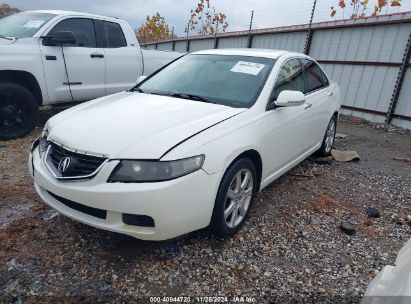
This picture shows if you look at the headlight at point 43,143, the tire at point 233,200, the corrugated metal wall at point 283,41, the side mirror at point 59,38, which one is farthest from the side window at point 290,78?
the corrugated metal wall at point 283,41

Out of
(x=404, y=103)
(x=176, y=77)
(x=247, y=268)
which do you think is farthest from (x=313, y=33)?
(x=247, y=268)

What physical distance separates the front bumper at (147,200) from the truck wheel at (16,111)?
295cm

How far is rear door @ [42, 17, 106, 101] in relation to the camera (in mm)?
5301

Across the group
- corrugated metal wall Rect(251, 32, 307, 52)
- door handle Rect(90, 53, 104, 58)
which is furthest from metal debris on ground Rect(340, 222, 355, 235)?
corrugated metal wall Rect(251, 32, 307, 52)

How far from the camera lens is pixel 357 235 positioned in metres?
3.18

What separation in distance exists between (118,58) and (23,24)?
1.56 meters

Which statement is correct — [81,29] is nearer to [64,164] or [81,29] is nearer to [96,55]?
[96,55]

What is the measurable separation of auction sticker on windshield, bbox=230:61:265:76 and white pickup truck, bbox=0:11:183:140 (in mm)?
2911

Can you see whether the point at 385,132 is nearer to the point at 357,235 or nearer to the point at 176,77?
the point at 357,235

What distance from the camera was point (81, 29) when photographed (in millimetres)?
5738

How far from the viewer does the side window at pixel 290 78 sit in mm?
3465

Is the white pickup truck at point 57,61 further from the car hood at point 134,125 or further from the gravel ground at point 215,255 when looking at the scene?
the car hood at point 134,125

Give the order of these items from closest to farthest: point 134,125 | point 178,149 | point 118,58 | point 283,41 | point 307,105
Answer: point 178,149, point 134,125, point 307,105, point 118,58, point 283,41
